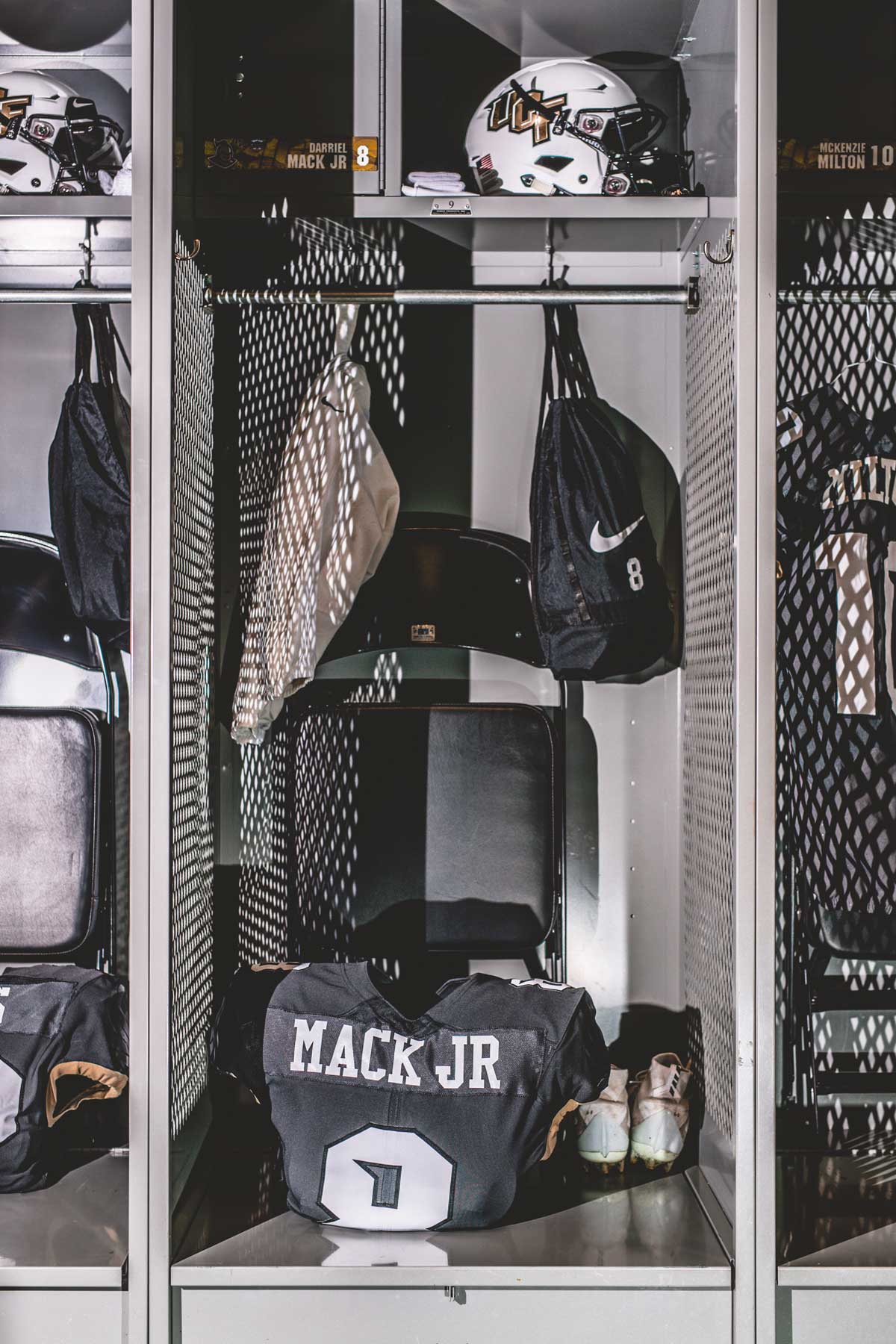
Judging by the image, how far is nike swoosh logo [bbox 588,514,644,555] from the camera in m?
1.50

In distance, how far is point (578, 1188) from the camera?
140 centimetres

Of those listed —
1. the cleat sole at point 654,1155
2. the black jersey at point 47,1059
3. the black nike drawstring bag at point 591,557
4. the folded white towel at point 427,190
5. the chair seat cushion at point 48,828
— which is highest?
the folded white towel at point 427,190

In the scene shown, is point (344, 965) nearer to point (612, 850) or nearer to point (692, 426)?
point (612, 850)

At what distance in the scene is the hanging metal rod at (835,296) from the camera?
150 cm

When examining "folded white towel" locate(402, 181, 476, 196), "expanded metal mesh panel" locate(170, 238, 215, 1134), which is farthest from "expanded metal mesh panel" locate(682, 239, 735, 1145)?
"expanded metal mesh panel" locate(170, 238, 215, 1134)

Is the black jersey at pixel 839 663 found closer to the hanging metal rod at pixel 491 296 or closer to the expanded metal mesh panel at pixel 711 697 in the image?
the expanded metal mesh panel at pixel 711 697

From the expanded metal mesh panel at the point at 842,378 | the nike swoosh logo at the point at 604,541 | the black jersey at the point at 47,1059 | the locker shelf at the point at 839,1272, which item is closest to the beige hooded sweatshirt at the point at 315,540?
the nike swoosh logo at the point at 604,541

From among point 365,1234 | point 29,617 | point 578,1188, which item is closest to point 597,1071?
point 578,1188

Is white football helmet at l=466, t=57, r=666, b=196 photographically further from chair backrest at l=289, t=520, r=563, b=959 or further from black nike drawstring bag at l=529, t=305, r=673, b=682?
chair backrest at l=289, t=520, r=563, b=959

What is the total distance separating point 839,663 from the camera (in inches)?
61.6

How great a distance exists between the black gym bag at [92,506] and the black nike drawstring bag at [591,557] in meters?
0.61

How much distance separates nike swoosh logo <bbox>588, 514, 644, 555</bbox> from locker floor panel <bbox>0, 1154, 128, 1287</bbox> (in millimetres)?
1065

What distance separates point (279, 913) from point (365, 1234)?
53cm

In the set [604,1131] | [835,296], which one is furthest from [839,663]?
[604,1131]
